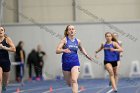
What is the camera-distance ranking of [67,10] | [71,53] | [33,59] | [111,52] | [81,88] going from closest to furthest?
[71,53] < [111,52] < [81,88] < [33,59] < [67,10]

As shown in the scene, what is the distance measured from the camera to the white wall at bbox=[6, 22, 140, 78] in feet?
75.7

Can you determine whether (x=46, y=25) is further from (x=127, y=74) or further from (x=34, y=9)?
(x=127, y=74)

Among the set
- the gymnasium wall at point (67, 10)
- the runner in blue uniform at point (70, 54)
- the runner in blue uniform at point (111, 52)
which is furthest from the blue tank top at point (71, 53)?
the gymnasium wall at point (67, 10)

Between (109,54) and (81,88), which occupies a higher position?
(109,54)

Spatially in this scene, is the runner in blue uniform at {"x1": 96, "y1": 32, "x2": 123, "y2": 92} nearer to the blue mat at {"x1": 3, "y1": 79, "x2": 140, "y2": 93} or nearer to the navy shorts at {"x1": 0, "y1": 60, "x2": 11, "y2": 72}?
the blue mat at {"x1": 3, "y1": 79, "x2": 140, "y2": 93}

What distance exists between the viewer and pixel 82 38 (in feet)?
76.6

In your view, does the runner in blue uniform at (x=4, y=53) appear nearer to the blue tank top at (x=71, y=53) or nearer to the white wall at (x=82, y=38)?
the blue tank top at (x=71, y=53)

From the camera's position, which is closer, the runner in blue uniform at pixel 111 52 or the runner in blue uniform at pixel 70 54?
the runner in blue uniform at pixel 70 54

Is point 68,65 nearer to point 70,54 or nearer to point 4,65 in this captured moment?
point 70,54

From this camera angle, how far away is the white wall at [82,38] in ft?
75.7

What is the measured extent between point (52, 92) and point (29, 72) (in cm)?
854

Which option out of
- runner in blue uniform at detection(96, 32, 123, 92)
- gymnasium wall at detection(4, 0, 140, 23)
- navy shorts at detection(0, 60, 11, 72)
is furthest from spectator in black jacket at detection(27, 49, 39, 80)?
navy shorts at detection(0, 60, 11, 72)

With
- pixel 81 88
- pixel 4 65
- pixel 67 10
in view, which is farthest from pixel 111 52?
pixel 67 10

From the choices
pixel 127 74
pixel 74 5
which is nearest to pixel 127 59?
pixel 127 74
